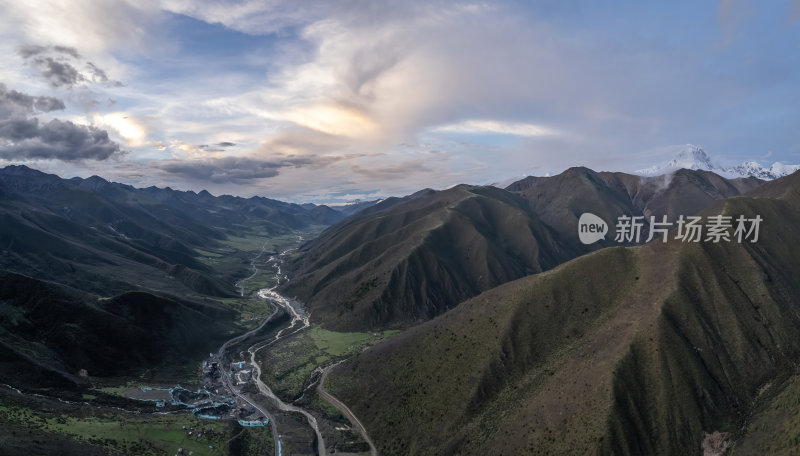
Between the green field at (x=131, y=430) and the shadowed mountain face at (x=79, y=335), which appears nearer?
the green field at (x=131, y=430)

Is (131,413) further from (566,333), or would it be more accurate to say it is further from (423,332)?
(566,333)

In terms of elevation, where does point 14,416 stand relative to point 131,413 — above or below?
above

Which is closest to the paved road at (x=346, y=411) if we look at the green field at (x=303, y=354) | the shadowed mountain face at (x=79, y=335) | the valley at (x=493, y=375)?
the valley at (x=493, y=375)

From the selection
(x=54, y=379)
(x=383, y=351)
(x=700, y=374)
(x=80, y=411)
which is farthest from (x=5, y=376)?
(x=700, y=374)

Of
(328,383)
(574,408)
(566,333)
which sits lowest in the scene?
(328,383)

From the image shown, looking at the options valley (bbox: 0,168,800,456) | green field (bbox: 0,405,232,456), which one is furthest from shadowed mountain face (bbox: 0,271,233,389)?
green field (bbox: 0,405,232,456)

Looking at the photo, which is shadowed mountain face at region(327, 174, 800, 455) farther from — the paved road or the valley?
the paved road

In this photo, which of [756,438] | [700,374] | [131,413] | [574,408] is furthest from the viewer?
[131,413]

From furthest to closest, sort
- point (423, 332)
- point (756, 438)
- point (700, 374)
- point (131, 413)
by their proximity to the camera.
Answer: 1. point (423, 332)
2. point (131, 413)
3. point (700, 374)
4. point (756, 438)

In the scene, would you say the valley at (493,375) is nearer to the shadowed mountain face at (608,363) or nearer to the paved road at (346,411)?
the shadowed mountain face at (608,363)

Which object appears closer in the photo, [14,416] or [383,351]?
[14,416]
